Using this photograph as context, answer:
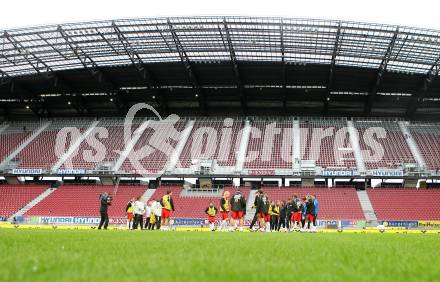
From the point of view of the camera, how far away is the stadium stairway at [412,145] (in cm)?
4556

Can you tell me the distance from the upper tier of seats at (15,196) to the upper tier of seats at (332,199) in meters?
22.0

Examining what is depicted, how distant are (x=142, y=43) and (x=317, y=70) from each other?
16.0m

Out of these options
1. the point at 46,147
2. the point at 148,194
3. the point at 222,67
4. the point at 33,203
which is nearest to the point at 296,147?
the point at 222,67

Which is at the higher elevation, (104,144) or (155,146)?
(155,146)

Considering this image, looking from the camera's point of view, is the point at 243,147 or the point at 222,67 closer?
the point at 222,67

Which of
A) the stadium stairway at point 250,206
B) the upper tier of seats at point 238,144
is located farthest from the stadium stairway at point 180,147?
the stadium stairway at point 250,206

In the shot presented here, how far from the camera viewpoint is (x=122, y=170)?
47.4m

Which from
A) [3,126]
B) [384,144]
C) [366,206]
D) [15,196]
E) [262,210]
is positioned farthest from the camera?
[3,126]

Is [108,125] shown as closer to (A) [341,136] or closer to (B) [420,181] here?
(A) [341,136]

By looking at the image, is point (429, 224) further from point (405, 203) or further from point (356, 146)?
point (356, 146)

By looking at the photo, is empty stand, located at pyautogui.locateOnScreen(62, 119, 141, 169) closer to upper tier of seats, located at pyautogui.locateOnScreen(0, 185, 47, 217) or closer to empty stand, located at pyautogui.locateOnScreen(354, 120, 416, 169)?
upper tier of seats, located at pyautogui.locateOnScreen(0, 185, 47, 217)

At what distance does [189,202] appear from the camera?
142ft

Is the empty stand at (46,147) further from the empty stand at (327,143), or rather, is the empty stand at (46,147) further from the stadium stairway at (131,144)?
the empty stand at (327,143)

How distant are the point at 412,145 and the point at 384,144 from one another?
2638 mm
